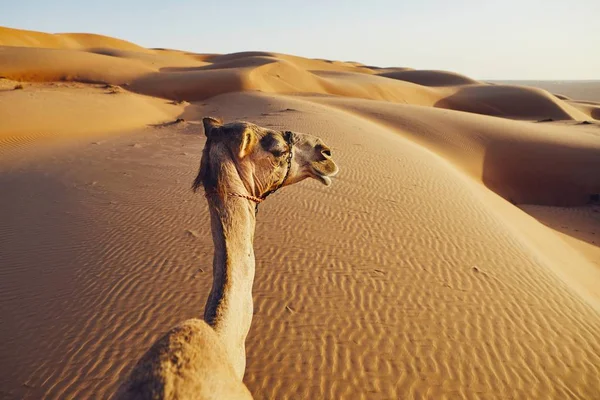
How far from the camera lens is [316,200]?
30.1ft

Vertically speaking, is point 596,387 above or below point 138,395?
below

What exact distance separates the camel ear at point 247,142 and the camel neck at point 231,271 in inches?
12.0

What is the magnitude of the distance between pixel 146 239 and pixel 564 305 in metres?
6.96

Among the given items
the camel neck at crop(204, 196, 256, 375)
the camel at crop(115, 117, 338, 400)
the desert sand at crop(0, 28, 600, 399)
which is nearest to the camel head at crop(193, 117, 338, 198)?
the camel at crop(115, 117, 338, 400)

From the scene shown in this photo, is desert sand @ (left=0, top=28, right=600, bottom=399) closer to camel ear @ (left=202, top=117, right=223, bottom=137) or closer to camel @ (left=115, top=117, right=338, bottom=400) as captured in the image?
camel @ (left=115, top=117, right=338, bottom=400)

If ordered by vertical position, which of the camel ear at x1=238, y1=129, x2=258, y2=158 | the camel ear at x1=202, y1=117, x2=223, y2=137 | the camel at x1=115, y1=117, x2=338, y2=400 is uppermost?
the camel ear at x1=202, y1=117, x2=223, y2=137

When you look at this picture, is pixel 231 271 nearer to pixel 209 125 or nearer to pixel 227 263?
pixel 227 263

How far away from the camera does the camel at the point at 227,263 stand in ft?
5.44

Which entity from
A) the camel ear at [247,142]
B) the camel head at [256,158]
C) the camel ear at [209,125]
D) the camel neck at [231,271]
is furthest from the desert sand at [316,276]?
the camel ear at [209,125]

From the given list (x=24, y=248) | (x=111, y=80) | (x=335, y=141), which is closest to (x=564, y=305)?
(x=24, y=248)

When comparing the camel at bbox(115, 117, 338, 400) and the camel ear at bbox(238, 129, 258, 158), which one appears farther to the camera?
the camel ear at bbox(238, 129, 258, 158)

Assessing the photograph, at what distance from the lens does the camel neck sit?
2.27 m

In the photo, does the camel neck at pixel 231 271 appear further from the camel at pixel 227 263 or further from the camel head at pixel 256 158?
the camel head at pixel 256 158

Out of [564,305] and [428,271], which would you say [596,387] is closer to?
[564,305]
